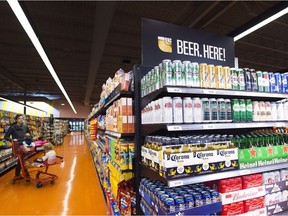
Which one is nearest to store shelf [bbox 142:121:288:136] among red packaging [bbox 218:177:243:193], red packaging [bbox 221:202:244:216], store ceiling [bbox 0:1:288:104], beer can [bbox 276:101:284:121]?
beer can [bbox 276:101:284:121]

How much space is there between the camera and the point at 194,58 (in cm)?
243

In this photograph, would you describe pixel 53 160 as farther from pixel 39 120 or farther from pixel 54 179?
pixel 39 120

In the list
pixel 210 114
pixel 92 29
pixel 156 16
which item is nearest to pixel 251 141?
pixel 210 114

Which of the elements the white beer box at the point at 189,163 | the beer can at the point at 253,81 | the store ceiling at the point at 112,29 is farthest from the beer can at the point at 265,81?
the store ceiling at the point at 112,29

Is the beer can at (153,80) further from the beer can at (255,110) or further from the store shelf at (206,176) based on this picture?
the beer can at (255,110)

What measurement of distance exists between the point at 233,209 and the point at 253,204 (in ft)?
0.92

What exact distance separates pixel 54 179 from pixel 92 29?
4.36m

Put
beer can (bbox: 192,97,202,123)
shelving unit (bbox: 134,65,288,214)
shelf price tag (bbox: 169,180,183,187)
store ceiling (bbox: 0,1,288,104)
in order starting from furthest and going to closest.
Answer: store ceiling (bbox: 0,1,288,104) < beer can (bbox: 192,97,202,123) < shelving unit (bbox: 134,65,288,214) < shelf price tag (bbox: 169,180,183,187)

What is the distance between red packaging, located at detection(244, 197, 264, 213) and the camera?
1.85m

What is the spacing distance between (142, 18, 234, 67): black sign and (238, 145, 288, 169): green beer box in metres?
1.15

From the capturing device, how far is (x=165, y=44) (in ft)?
7.59

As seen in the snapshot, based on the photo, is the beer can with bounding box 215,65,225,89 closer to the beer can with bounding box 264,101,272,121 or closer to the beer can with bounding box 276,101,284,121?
the beer can with bounding box 264,101,272,121

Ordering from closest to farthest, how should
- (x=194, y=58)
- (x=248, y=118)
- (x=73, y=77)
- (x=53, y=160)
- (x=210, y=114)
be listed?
(x=210, y=114) < (x=248, y=118) < (x=194, y=58) < (x=53, y=160) < (x=73, y=77)

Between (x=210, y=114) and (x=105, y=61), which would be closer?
(x=210, y=114)
